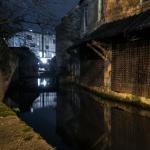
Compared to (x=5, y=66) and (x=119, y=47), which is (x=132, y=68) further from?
(x=5, y=66)

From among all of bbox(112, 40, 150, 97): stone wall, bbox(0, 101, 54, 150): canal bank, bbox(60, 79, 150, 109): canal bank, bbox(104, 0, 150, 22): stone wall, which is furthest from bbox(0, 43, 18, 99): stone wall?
bbox(0, 101, 54, 150): canal bank

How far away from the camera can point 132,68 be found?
17.0 metres

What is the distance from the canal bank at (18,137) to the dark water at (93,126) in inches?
50.8

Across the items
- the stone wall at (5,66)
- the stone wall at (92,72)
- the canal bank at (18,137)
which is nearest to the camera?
the canal bank at (18,137)

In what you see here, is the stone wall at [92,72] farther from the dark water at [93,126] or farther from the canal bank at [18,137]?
the canal bank at [18,137]

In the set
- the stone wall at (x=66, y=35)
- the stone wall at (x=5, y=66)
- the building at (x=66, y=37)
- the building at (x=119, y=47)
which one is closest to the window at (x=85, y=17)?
the building at (x=119, y=47)

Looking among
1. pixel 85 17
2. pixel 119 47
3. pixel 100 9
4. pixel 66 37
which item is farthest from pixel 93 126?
pixel 66 37

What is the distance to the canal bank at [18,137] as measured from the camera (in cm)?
682

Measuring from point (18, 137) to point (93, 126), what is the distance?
464cm

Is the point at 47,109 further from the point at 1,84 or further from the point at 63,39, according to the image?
the point at 63,39

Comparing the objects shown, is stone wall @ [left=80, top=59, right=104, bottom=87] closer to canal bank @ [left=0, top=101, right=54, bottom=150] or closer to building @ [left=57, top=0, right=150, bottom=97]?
building @ [left=57, top=0, right=150, bottom=97]

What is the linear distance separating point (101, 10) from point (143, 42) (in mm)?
7528

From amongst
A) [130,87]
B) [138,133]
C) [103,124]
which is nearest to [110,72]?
[130,87]

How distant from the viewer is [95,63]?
23.3m
